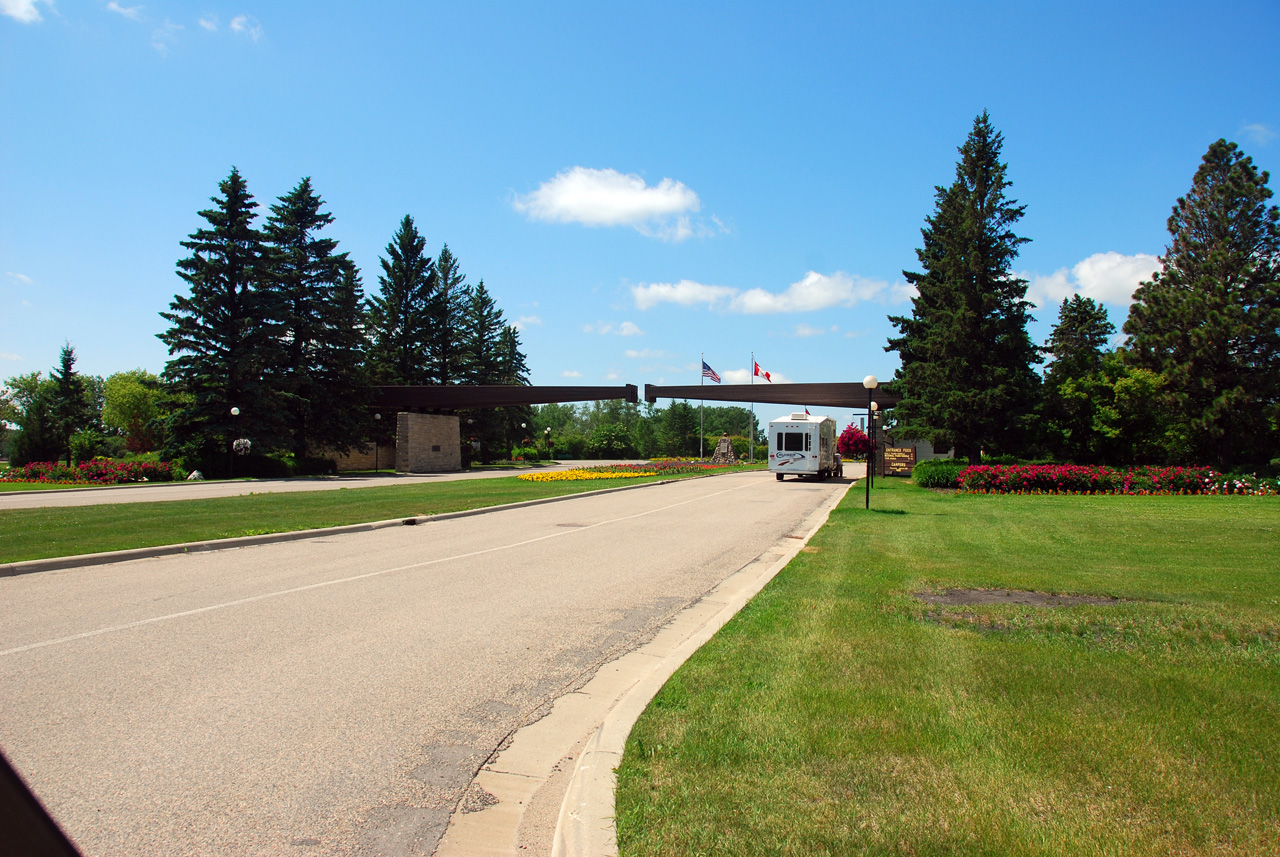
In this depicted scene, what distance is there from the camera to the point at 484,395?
48.2 meters

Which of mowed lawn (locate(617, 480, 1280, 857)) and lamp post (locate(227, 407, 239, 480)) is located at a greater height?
lamp post (locate(227, 407, 239, 480))

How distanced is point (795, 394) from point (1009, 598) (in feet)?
126

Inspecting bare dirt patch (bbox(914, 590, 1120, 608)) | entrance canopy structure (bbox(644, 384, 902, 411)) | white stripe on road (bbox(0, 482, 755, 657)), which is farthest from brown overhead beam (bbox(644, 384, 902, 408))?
bare dirt patch (bbox(914, 590, 1120, 608))

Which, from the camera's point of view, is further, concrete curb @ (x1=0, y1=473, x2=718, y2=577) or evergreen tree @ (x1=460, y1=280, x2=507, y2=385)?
evergreen tree @ (x1=460, y1=280, x2=507, y2=385)

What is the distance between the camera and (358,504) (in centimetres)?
1947

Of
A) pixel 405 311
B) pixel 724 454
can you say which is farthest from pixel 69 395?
pixel 724 454

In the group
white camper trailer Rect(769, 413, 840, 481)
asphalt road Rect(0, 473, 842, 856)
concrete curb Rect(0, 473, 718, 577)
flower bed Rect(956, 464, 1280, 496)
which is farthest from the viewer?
white camper trailer Rect(769, 413, 840, 481)

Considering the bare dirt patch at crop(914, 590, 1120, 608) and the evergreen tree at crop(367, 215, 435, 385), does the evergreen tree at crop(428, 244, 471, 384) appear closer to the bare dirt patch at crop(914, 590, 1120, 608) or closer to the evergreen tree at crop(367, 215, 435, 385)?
the evergreen tree at crop(367, 215, 435, 385)

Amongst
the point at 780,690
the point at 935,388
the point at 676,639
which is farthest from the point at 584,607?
the point at 935,388

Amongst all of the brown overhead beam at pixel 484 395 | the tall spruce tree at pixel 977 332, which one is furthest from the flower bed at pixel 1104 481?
the brown overhead beam at pixel 484 395

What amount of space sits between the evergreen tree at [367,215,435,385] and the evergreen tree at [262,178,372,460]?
49.8ft

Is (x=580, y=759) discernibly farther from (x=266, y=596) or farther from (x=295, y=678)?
(x=266, y=596)

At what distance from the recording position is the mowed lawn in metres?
3.21

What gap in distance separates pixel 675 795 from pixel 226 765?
8.36 feet
